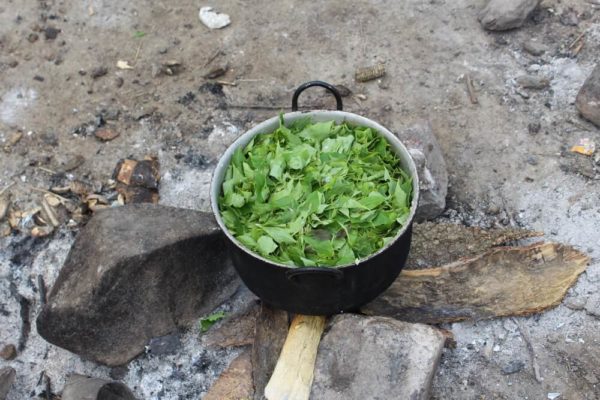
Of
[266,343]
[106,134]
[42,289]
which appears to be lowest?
[42,289]

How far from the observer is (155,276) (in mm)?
3230

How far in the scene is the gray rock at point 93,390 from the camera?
303 cm

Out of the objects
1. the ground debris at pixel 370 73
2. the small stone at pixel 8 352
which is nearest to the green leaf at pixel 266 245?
the small stone at pixel 8 352

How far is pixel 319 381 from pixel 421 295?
0.72 metres

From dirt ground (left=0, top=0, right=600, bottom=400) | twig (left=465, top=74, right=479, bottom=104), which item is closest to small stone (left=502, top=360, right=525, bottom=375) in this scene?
dirt ground (left=0, top=0, right=600, bottom=400)

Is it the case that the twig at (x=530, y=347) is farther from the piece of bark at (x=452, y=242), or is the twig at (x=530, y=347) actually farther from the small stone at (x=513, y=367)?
the piece of bark at (x=452, y=242)

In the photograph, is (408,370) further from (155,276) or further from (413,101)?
(413,101)

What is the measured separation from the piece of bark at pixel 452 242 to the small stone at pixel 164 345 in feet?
4.10

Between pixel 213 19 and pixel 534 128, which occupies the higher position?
pixel 213 19

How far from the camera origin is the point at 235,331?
3.39 m

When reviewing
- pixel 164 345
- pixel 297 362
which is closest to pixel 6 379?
pixel 164 345

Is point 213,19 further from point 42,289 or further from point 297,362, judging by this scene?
point 297,362

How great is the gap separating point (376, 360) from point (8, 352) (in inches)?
76.2

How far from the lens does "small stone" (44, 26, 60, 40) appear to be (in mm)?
4802
